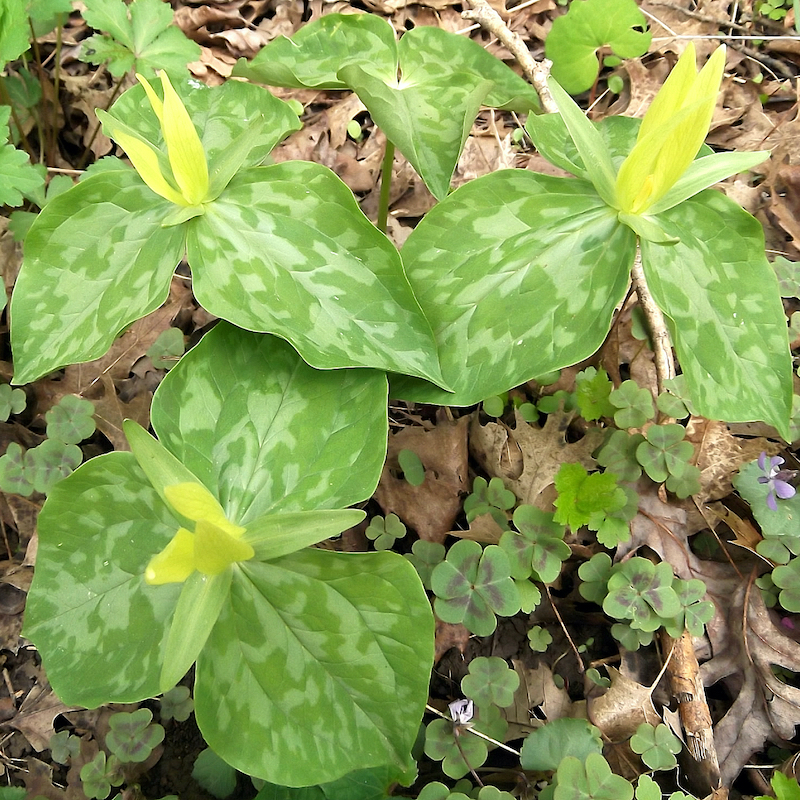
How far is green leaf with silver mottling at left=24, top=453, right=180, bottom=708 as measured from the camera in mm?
1284

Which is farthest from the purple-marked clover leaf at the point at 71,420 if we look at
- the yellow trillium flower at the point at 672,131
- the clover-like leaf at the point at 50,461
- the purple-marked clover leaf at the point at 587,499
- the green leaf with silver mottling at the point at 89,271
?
the yellow trillium flower at the point at 672,131

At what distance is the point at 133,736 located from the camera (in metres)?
1.56

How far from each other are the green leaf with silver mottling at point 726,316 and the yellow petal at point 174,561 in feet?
3.45

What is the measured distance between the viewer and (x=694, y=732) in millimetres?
1510

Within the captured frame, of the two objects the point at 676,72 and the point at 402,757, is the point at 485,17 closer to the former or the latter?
the point at 676,72

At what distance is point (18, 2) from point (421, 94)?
1.14 m

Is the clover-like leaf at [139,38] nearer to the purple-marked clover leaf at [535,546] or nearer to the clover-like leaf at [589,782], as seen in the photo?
the purple-marked clover leaf at [535,546]

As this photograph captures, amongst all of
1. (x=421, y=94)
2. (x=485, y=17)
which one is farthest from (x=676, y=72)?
(x=485, y=17)

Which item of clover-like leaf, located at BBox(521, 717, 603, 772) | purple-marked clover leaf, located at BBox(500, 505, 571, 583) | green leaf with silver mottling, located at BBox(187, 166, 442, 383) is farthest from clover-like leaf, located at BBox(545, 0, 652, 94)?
clover-like leaf, located at BBox(521, 717, 603, 772)

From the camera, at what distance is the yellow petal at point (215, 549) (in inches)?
40.6

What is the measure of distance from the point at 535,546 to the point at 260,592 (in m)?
0.74

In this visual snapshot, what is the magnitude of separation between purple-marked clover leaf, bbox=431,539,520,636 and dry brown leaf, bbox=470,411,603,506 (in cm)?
27

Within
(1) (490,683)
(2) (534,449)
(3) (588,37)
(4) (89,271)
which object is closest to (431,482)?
(2) (534,449)

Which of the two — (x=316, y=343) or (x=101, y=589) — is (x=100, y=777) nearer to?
(x=101, y=589)
